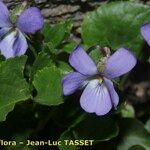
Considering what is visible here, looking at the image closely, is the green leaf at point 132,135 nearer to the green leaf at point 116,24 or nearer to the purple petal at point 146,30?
the green leaf at point 116,24

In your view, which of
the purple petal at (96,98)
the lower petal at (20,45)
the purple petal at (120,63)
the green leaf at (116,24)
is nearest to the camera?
the purple petal at (120,63)

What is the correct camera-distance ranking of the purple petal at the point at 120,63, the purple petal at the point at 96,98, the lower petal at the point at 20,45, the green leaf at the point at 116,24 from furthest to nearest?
1. the green leaf at the point at 116,24
2. the lower petal at the point at 20,45
3. the purple petal at the point at 96,98
4. the purple petal at the point at 120,63

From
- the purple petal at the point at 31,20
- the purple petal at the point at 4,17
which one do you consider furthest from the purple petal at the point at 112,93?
the purple petal at the point at 4,17

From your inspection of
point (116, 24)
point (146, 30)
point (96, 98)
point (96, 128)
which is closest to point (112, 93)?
point (96, 98)

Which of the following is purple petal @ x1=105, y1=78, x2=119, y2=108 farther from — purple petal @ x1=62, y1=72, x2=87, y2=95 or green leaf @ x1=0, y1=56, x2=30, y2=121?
green leaf @ x1=0, y1=56, x2=30, y2=121

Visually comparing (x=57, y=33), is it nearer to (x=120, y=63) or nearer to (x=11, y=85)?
(x=11, y=85)

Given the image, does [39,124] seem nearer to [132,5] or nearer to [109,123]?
[109,123]
